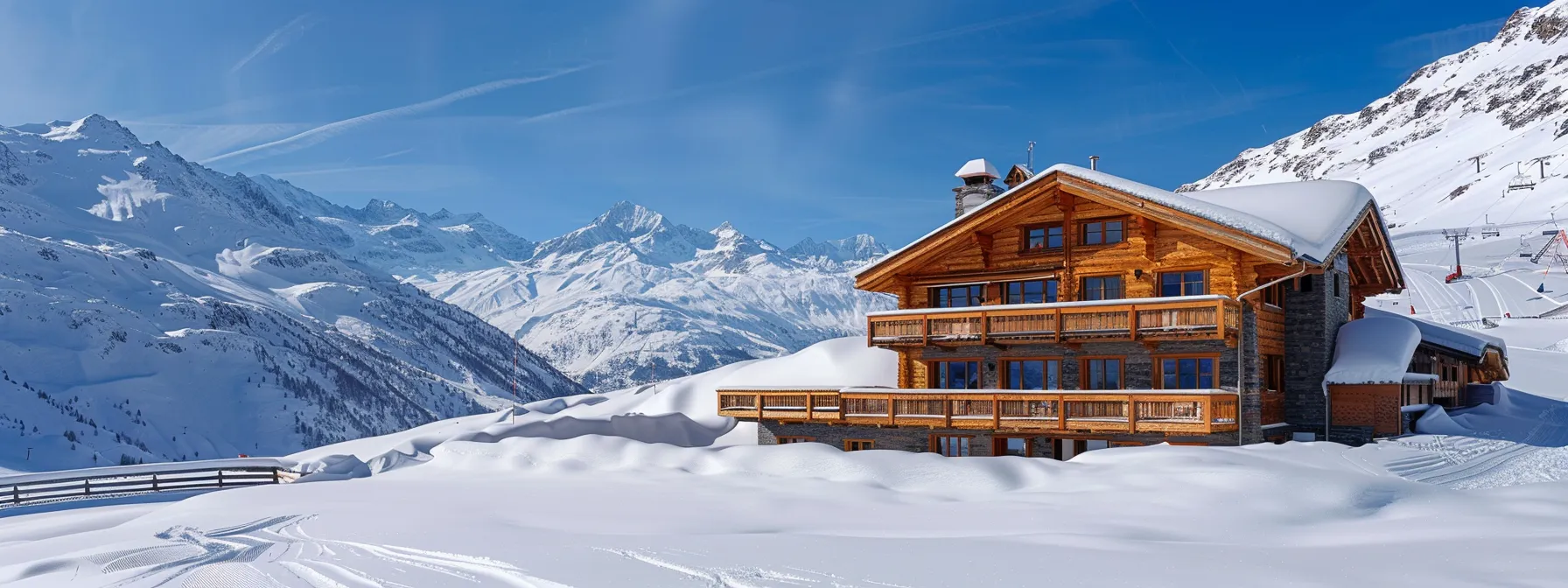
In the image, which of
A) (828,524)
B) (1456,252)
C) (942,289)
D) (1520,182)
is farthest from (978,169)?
(1520,182)

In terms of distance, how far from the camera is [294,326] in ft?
594

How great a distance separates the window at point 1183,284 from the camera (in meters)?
24.2

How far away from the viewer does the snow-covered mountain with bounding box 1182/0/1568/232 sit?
113500mm

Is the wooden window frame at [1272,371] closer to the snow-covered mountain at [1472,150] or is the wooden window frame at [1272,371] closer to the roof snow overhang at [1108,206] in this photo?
the roof snow overhang at [1108,206]

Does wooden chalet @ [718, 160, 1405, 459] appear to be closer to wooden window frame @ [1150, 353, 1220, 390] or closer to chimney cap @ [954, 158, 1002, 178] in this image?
wooden window frame @ [1150, 353, 1220, 390]

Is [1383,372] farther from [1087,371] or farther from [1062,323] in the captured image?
[1062,323]

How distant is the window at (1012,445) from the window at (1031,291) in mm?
3690

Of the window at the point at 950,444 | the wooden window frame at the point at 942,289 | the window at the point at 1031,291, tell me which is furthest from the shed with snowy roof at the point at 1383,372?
the window at the point at 950,444

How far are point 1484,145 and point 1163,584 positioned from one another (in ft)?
569

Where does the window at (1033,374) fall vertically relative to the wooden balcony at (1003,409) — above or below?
above

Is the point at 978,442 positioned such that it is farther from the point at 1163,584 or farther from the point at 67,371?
the point at 67,371

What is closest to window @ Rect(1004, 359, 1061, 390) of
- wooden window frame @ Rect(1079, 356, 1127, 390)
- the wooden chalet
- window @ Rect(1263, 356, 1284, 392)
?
the wooden chalet

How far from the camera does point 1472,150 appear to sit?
150 metres

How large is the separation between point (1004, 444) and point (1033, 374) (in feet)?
6.71
